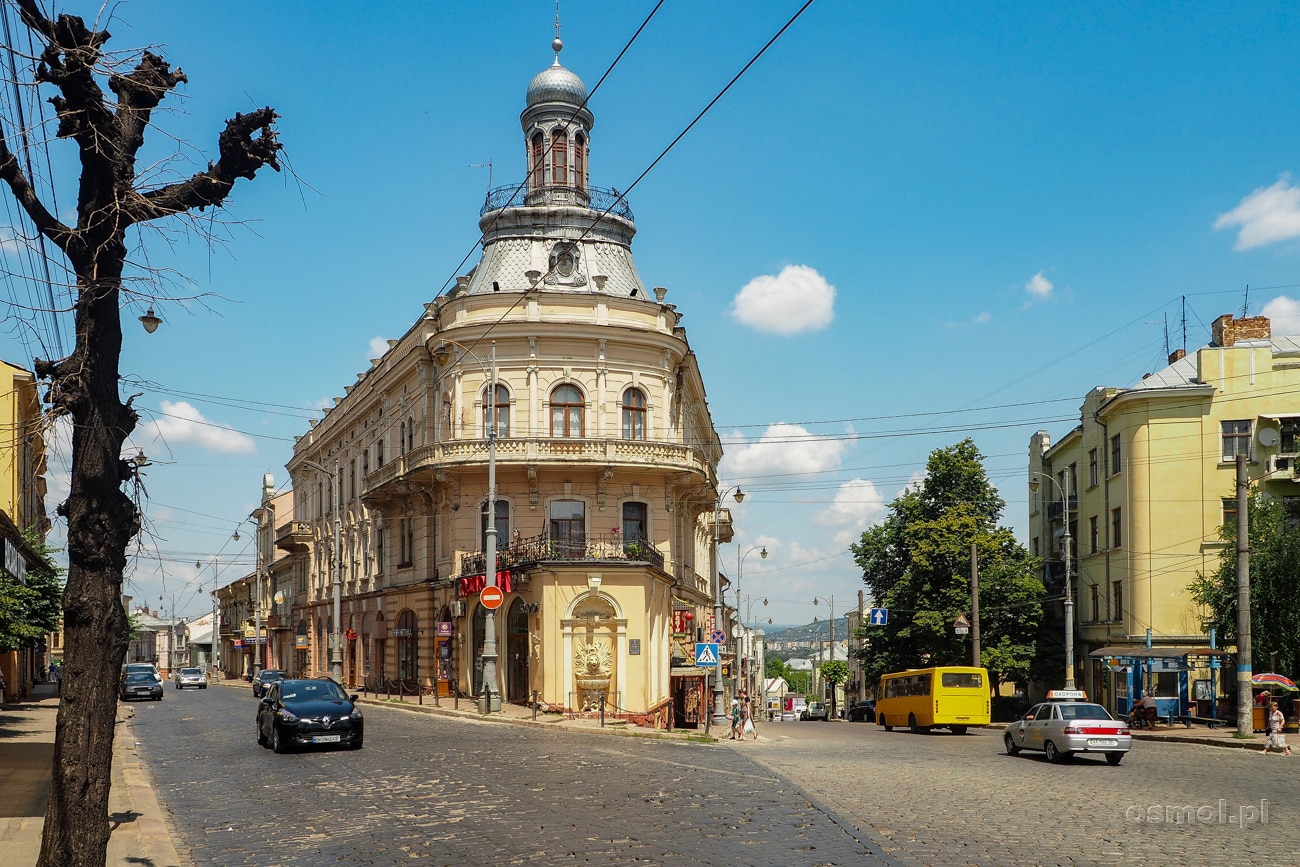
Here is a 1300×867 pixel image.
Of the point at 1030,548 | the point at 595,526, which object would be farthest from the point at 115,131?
the point at 1030,548

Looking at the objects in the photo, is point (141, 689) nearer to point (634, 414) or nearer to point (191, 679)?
point (191, 679)

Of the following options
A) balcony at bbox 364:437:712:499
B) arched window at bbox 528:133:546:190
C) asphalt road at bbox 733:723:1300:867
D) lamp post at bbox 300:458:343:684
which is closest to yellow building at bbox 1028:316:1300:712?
balcony at bbox 364:437:712:499

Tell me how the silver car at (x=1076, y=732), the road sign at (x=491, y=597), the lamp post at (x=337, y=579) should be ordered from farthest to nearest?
1. the lamp post at (x=337, y=579)
2. the road sign at (x=491, y=597)
3. the silver car at (x=1076, y=732)

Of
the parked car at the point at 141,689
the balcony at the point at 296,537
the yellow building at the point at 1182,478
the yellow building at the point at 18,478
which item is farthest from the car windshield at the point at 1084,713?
the balcony at the point at 296,537

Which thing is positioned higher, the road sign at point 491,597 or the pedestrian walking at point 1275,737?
the road sign at point 491,597

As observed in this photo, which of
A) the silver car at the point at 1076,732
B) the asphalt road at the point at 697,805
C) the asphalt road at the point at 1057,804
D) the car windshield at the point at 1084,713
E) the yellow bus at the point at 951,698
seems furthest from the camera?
the yellow bus at the point at 951,698

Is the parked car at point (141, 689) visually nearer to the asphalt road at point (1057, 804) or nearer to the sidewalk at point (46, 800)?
the sidewalk at point (46, 800)

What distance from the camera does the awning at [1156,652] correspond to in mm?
44969

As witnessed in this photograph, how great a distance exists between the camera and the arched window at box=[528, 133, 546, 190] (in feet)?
158

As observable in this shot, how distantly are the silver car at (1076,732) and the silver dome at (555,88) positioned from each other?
30.9m

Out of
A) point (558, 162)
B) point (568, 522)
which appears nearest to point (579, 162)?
point (558, 162)

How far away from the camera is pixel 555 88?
48.1 metres

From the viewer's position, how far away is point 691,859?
38.1 feet

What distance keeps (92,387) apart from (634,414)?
3636cm
